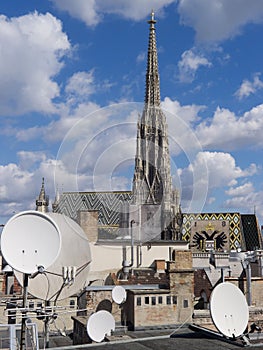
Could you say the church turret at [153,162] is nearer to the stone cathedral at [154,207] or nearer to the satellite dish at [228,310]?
the stone cathedral at [154,207]

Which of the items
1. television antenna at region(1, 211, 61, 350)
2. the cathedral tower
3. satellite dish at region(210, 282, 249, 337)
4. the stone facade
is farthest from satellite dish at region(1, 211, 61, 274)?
the cathedral tower

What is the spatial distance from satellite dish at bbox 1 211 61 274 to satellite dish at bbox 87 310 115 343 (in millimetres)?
8358

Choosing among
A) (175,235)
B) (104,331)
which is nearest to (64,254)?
(104,331)

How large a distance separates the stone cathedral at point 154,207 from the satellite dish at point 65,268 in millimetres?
36844

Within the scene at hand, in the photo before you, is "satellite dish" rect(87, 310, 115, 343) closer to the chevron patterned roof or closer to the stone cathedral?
the stone cathedral

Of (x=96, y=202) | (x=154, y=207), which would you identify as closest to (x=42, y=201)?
(x=96, y=202)

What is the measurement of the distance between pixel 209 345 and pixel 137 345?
2672mm

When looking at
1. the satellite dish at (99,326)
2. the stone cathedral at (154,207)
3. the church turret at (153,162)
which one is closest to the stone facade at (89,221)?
the stone cathedral at (154,207)

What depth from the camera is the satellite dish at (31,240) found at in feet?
32.9

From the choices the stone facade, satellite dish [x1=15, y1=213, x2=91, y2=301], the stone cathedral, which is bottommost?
satellite dish [x1=15, y1=213, x2=91, y2=301]

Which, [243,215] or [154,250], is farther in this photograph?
[243,215]

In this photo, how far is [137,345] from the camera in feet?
53.1

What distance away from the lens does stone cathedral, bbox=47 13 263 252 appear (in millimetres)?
75144

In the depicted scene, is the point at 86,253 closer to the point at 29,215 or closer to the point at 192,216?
the point at 29,215
